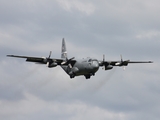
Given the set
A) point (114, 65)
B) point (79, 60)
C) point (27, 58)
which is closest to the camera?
point (27, 58)

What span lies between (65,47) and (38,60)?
2174 centimetres

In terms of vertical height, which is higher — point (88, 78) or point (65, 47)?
point (65, 47)

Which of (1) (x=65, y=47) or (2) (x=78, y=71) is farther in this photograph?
(1) (x=65, y=47)

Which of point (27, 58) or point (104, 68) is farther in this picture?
point (104, 68)

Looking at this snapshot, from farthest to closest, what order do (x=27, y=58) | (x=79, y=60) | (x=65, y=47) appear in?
(x=65, y=47) < (x=79, y=60) < (x=27, y=58)

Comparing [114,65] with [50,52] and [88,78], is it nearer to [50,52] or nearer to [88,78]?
[88,78]

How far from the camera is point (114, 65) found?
9419 cm

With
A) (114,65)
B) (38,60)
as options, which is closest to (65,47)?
(114,65)

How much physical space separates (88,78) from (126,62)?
28.6 ft

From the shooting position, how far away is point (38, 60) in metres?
82.4

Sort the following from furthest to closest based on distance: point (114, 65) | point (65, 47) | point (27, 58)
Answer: point (65, 47) → point (114, 65) → point (27, 58)

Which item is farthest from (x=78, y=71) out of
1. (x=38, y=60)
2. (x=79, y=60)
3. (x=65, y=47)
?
(x=65, y=47)

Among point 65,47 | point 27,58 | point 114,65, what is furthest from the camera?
point 65,47

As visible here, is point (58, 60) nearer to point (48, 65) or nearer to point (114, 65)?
point (48, 65)
